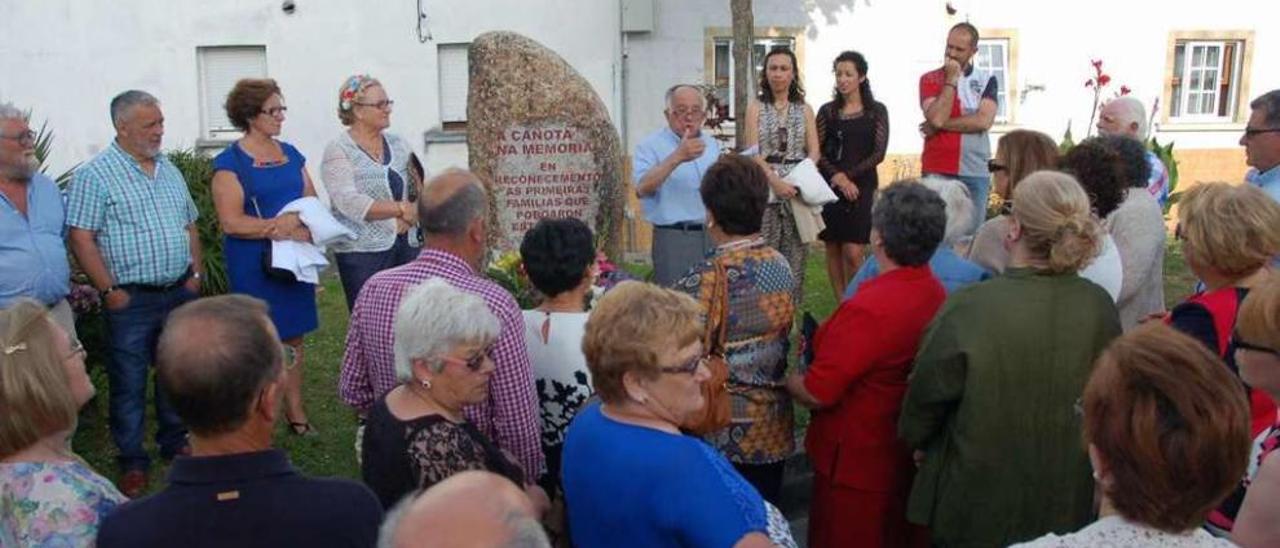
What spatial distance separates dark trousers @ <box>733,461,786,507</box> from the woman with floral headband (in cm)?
269

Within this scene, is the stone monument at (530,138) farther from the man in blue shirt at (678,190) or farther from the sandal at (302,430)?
the sandal at (302,430)

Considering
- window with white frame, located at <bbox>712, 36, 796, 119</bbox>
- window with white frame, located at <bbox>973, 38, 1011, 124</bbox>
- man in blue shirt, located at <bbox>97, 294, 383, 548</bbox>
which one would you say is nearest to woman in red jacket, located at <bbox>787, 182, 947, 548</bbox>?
man in blue shirt, located at <bbox>97, 294, 383, 548</bbox>

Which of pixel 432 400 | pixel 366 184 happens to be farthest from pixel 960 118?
pixel 432 400

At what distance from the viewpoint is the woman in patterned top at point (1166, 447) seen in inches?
77.2

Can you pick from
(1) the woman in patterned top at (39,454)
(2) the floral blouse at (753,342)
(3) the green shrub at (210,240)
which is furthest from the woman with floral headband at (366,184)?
(1) the woman in patterned top at (39,454)

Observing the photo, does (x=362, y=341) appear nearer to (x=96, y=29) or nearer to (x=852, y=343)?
(x=852, y=343)

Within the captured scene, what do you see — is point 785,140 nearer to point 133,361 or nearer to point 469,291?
point 133,361

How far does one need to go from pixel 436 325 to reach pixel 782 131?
4.64 meters

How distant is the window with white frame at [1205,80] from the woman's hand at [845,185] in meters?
9.81

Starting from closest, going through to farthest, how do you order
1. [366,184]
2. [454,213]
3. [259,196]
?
[454,213], [259,196], [366,184]

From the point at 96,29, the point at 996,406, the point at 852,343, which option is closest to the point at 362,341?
the point at 852,343

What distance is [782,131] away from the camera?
23.2 feet

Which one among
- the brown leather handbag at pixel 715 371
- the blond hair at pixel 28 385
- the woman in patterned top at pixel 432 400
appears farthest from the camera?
the brown leather handbag at pixel 715 371

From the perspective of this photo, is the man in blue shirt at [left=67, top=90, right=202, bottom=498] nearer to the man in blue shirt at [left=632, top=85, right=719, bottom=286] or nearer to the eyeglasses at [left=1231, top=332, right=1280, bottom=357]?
the man in blue shirt at [left=632, top=85, right=719, bottom=286]
